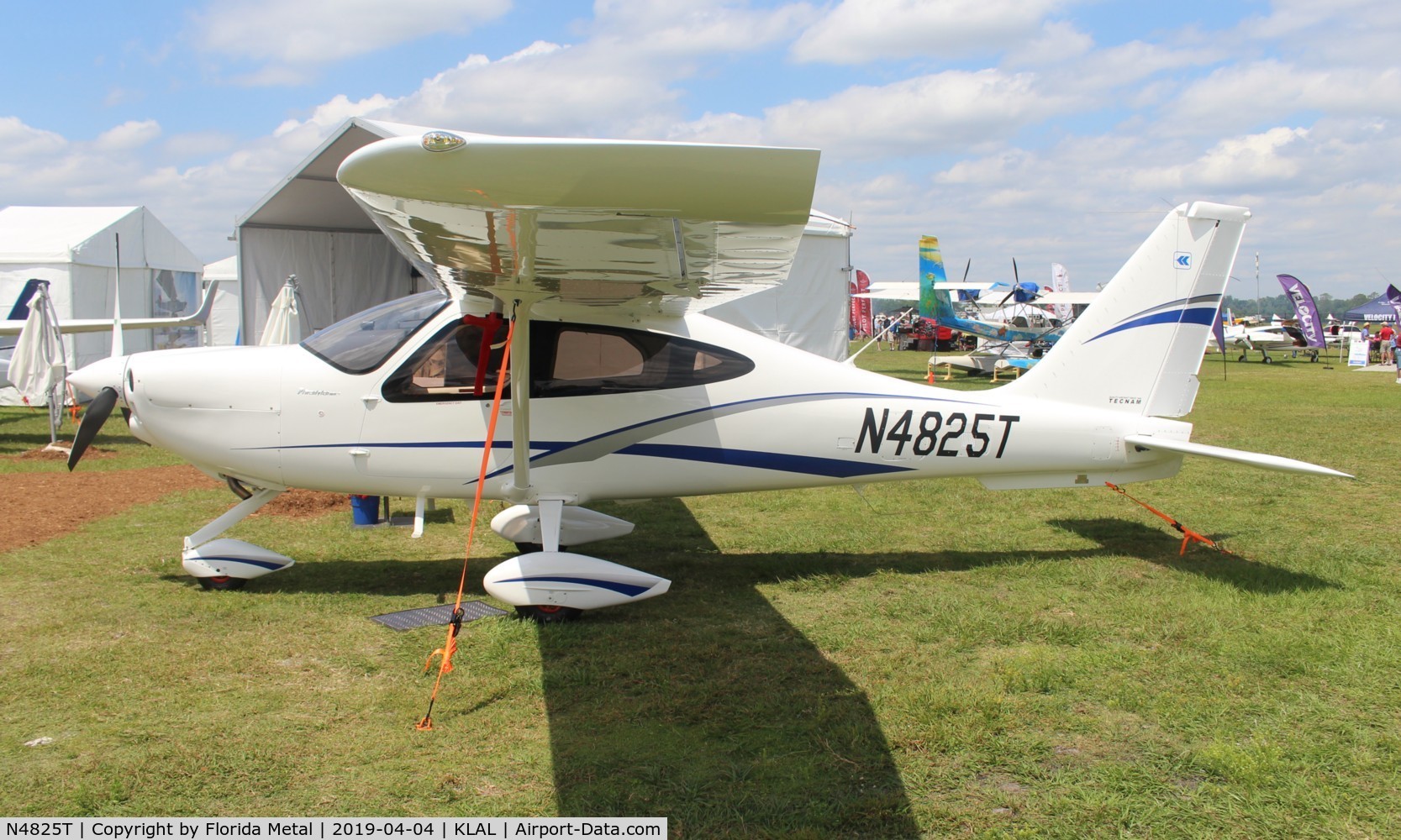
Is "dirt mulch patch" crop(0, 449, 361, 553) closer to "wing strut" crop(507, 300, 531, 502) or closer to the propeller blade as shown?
the propeller blade

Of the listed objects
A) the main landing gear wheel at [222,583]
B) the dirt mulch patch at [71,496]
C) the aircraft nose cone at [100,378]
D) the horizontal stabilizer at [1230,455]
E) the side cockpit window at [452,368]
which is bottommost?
the dirt mulch patch at [71,496]

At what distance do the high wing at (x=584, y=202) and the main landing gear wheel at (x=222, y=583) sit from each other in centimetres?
277

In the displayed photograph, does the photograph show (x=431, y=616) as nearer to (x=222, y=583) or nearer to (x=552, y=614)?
(x=552, y=614)

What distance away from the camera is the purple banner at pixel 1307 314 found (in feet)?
114

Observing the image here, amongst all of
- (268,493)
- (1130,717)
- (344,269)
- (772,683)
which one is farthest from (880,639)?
(344,269)

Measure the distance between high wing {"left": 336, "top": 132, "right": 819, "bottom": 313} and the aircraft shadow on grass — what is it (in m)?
1.89

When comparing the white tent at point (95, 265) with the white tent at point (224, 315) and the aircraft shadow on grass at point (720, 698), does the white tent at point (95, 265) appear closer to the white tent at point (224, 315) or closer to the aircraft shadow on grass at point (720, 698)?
the white tent at point (224, 315)

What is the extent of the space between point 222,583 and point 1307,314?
39627 millimetres

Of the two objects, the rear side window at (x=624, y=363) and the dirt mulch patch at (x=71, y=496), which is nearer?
the rear side window at (x=624, y=363)

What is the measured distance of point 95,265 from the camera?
57.3ft

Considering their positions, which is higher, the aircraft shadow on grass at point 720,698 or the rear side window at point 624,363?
the rear side window at point 624,363

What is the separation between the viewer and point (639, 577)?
197 inches

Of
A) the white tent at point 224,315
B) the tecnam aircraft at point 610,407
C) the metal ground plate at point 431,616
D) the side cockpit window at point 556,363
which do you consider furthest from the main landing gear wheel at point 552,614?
the white tent at point 224,315

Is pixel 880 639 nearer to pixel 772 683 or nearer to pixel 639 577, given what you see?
pixel 772 683
